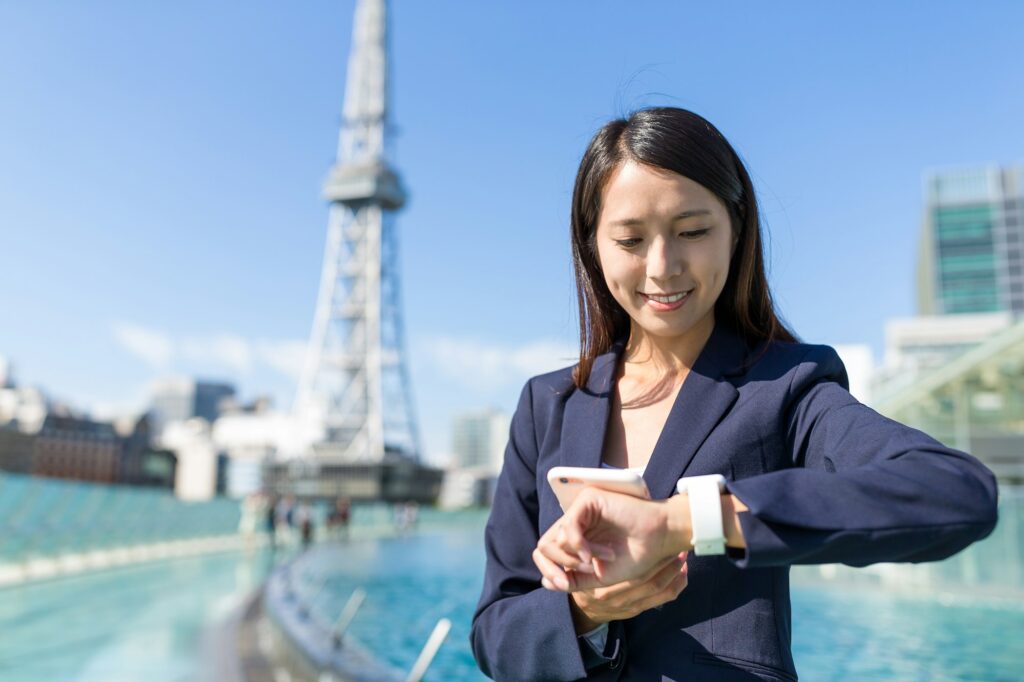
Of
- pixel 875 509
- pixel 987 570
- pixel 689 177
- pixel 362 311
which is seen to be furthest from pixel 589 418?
pixel 362 311

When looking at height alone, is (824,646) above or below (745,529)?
below

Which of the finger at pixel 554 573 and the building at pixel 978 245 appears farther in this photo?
the building at pixel 978 245

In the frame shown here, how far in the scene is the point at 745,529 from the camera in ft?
2.84

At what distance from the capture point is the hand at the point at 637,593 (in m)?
0.98

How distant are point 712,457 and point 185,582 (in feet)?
33.1

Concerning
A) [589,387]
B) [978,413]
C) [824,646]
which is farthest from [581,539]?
[978,413]

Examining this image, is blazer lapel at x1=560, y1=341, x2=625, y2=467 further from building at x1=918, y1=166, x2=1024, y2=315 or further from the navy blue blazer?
building at x1=918, y1=166, x2=1024, y2=315

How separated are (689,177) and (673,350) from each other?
0.30m

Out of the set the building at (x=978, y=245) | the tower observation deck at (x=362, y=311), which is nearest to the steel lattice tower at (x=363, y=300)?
the tower observation deck at (x=362, y=311)

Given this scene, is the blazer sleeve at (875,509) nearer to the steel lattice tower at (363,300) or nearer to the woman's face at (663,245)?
the woman's face at (663,245)

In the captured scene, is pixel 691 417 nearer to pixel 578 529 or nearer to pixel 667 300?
pixel 667 300

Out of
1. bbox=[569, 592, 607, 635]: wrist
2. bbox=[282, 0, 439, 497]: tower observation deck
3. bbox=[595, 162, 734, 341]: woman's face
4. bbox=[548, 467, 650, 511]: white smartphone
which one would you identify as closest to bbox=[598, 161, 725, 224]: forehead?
bbox=[595, 162, 734, 341]: woman's face

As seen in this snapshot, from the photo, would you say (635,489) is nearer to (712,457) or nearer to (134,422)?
(712,457)

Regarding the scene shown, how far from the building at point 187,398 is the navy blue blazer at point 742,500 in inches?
7523
